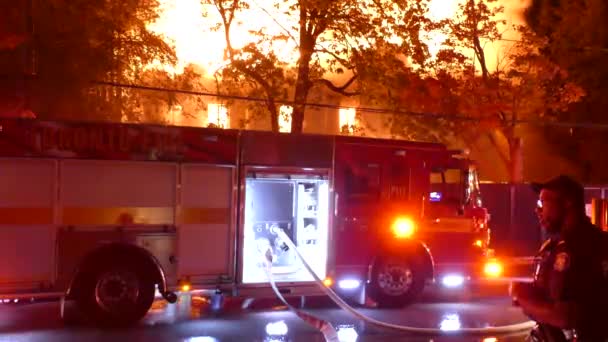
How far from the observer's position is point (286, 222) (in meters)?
10.5

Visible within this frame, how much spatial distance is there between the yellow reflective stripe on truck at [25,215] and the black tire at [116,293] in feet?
2.75

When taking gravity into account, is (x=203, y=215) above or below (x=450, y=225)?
above

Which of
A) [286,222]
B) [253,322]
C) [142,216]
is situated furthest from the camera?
[286,222]

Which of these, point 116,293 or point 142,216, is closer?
point 116,293

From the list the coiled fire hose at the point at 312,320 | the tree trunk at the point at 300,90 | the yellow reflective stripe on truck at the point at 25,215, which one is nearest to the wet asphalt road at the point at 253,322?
the coiled fire hose at the point at 312,320

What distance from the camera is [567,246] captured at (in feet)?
10.2

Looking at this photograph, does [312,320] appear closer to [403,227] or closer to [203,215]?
[203,215]

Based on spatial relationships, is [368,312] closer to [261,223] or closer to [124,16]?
[261,223]

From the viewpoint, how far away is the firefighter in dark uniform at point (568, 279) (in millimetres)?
3039

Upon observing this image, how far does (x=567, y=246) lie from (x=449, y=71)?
1887 centimetres

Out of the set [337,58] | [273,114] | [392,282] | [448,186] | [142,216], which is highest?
[337,58]

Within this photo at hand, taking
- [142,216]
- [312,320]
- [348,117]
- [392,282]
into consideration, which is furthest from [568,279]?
[348,117]

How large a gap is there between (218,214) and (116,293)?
64.1 inches

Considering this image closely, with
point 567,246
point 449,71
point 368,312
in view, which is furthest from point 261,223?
point 449,71
